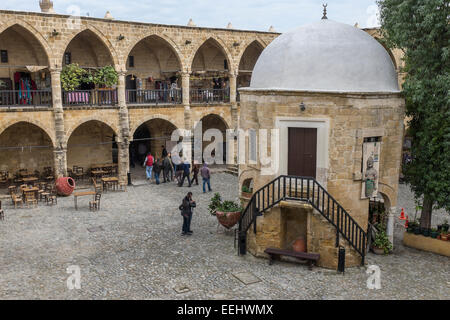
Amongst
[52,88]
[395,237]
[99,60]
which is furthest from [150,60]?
[395,237]

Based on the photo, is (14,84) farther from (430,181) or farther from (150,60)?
(430,181)

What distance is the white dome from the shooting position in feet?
35.7

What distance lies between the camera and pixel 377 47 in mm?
11719

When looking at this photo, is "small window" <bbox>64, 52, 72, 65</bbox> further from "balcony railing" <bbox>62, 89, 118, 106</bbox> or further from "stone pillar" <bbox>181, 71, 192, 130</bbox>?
"stone pillar" <bbox>181, 71, 192, 130</bbox>

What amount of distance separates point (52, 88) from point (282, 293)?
1457 centimetres

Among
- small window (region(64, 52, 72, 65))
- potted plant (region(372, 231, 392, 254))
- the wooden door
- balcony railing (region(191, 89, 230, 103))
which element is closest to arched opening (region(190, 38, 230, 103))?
balcony railing (region(191, 89, 230, 103))

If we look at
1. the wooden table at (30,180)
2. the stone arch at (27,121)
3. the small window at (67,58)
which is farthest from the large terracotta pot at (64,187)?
the small window at (67,58)

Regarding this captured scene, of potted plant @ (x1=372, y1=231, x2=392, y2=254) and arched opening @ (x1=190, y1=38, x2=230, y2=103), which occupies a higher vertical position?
arched opening @ (x1=190, y1=38, x2=230, y2=103)

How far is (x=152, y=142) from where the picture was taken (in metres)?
26.4

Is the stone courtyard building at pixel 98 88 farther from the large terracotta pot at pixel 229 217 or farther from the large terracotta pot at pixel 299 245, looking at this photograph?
the large terracotta pot at pixel 299 245

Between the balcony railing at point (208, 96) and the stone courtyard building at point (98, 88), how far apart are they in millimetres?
56

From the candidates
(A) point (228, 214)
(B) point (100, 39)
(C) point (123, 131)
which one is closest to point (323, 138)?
(A) point (228, 214)

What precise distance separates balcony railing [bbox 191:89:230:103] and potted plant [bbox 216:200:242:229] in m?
12.1

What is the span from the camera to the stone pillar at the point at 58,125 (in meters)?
19.5
